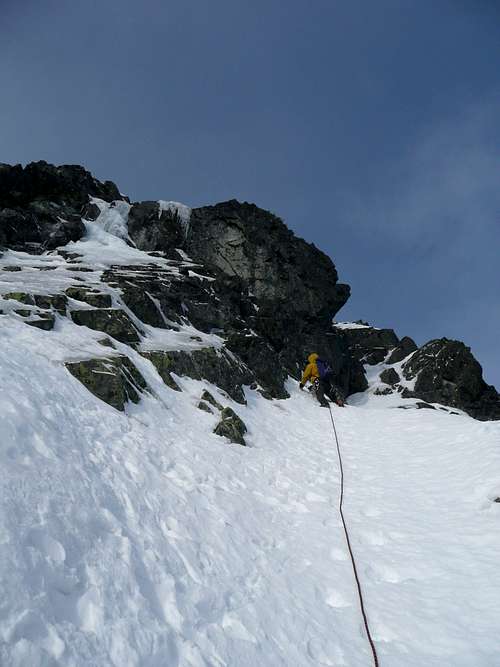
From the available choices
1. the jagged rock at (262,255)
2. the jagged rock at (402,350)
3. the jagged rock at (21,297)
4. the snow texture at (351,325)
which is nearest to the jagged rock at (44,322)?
the jagged rock at (21,297)

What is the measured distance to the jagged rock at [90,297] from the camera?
16812 millimetres

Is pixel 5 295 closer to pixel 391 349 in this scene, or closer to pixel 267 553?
pixel 267 553

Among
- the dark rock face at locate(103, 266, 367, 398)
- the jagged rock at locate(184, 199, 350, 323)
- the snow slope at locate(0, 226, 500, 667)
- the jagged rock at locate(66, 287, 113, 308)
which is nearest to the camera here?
the snow slope at locate(0, 226, 500, 667)

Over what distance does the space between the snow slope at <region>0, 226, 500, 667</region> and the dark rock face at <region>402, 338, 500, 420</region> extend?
115ft

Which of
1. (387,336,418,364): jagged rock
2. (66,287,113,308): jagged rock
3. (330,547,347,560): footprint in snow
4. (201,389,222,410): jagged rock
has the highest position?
(387,336,418,364): jagged rock

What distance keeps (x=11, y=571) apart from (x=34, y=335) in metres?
9.05

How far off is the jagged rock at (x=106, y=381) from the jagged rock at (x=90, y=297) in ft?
24.1

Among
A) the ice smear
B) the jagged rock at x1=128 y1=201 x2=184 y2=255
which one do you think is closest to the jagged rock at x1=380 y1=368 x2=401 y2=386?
the jagged rock at x1=128 y1=201 x2=184 y2=255

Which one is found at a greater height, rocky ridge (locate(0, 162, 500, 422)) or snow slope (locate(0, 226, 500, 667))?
rocky ridge (locate(0, 162, 500, 422))

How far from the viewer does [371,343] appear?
58.5m

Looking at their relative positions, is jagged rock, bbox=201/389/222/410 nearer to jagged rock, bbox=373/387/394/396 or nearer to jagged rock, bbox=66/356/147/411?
jagged rock, bbox=66/356/147/411

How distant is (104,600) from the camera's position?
11.2 ft

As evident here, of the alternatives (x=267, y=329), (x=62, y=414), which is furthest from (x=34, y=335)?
(x=267, y=329)

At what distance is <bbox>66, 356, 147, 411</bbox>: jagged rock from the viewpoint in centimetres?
899
